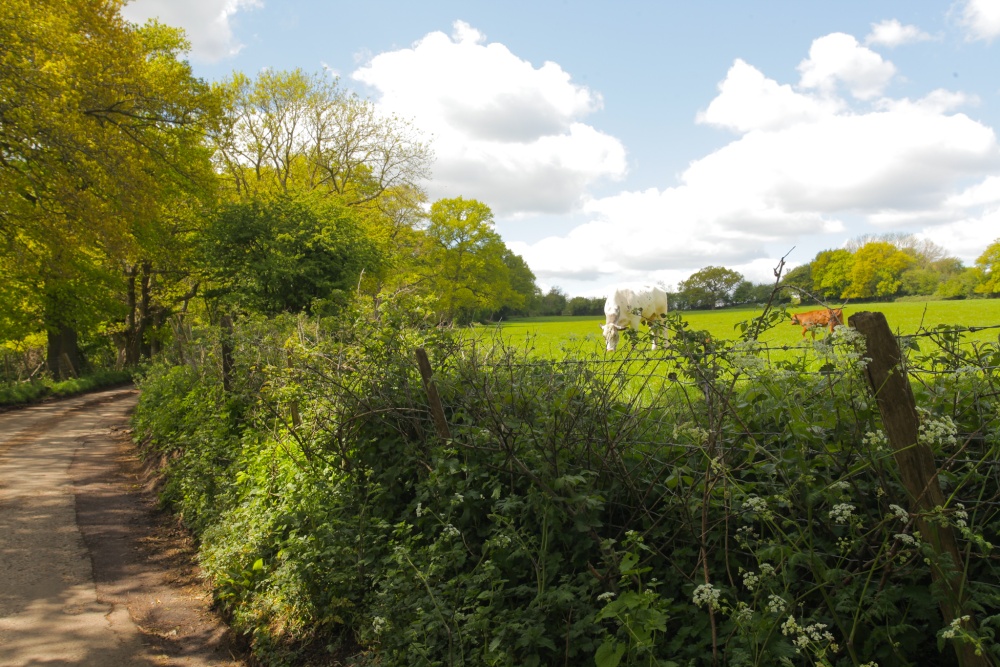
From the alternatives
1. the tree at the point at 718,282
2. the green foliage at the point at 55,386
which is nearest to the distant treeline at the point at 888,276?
the tree at the point at 718,282

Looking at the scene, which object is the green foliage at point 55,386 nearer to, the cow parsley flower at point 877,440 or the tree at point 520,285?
the cow parsley flower at point 877,440

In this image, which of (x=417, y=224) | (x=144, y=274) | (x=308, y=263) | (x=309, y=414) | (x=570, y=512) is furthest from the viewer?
(x=417, y=224)

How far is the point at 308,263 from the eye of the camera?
23234 millimetres

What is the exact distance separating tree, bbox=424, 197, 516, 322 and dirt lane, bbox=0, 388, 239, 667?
4742 cm

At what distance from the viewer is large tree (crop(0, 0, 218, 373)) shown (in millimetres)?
15102

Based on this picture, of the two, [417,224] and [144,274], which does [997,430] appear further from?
[417,224]

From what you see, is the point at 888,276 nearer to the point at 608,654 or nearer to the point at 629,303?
the point at 629,303

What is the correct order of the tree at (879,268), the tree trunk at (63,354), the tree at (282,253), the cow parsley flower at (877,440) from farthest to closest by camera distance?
the tree at (879,268) → the tree trunk at (63,354) → the tree at (282,253) → the cow parsley flower at (877,440)

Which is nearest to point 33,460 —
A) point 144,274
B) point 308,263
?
point 308,263

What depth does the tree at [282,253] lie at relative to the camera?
23.1 m

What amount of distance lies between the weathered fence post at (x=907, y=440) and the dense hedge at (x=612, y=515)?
9 cm

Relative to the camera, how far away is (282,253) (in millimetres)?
23281

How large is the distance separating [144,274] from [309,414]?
3290cm

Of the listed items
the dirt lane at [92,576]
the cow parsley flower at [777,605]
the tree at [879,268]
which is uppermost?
the tree at [879,268]
